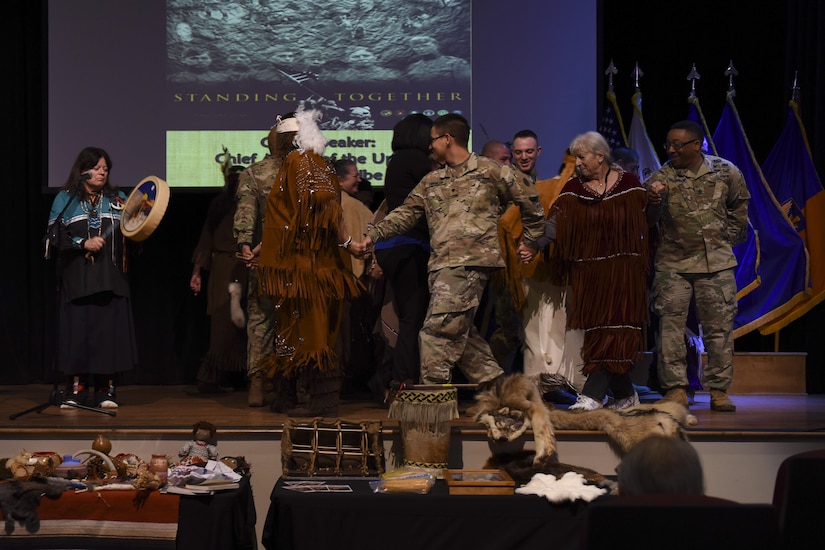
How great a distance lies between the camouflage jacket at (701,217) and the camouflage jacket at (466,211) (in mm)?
835

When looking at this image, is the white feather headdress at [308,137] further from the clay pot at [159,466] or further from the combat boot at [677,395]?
the combat boot at [677,395]

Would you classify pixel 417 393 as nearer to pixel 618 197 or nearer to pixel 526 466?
pixel 526 466

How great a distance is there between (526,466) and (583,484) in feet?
1.44

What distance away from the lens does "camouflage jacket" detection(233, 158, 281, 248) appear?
5.66 metres

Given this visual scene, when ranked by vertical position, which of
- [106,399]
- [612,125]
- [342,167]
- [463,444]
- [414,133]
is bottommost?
[463,444]

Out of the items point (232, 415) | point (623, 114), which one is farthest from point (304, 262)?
point (623, 114)

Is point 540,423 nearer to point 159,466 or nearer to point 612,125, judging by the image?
point 159,466

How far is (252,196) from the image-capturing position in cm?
570

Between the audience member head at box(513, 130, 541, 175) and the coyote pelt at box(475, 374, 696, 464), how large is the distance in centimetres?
153

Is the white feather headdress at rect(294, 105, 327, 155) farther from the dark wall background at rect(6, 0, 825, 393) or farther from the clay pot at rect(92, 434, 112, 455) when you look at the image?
the dark wall background at rect(6, 0, 825, 393)

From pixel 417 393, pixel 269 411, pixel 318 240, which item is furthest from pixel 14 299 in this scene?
pixel 417 393

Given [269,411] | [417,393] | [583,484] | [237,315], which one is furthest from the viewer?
[237,315]

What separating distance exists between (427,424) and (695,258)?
76.0 inches

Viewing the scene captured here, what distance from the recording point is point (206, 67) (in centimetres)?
730
